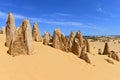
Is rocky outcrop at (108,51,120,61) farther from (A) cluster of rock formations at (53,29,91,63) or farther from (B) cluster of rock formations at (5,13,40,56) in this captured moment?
(B) cluster of rock formations at (5,13,40,56)

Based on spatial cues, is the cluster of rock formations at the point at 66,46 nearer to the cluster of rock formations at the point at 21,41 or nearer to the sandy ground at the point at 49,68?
the sandy ground at the point at 49,68

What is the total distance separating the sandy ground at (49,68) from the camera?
12.5 meters

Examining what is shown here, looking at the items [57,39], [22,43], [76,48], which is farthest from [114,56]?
[22,43]

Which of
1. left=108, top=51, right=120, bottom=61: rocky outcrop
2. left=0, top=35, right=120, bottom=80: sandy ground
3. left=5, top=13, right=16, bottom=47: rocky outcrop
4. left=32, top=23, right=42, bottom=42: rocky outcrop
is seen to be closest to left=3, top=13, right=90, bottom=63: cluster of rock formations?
left=5, top=13, right=16, bottom=47: rocky outcrop

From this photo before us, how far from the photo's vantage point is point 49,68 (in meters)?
14.4

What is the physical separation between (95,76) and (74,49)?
457 centimetres

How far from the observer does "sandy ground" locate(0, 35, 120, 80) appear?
12477 millimetres

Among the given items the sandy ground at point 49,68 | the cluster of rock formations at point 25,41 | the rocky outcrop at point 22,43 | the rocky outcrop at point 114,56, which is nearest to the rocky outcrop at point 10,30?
the cluster of rock formations at point 25,41

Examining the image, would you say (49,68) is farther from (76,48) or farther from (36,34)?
(36,34)

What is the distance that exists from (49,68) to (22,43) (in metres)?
2.34

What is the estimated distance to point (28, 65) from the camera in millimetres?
13641

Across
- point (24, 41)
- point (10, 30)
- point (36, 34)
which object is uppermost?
point (10, 30)

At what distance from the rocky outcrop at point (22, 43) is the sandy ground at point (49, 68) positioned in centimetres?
33

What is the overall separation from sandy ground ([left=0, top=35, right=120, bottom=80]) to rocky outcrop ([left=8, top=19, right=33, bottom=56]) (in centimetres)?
33
